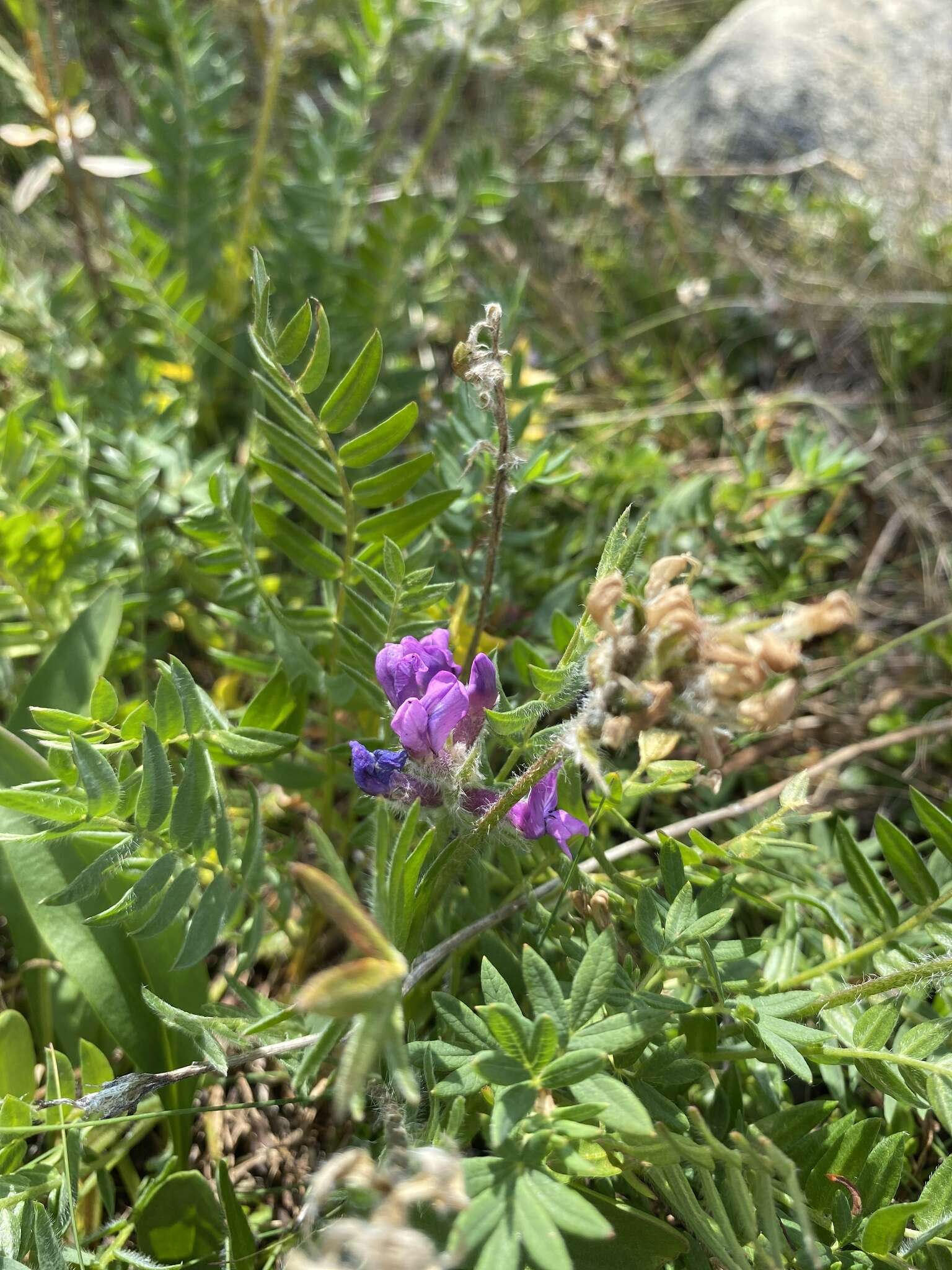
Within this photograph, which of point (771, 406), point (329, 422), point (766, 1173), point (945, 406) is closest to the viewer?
point (766, 1173)

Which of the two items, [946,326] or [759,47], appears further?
[759,47]

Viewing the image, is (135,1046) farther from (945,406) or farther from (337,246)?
(945,406)

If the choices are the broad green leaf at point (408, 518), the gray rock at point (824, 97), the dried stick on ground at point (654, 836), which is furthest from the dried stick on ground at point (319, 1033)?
the gray rock at point (824, 97)

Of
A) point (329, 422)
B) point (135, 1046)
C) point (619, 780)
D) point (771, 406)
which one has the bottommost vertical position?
point (135, 1046)

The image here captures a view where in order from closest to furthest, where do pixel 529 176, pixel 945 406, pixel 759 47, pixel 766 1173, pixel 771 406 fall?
pixel 766 1173 → pixel 771 406 → pixel 945 406 → pixel 529 176 → pixel 759 47

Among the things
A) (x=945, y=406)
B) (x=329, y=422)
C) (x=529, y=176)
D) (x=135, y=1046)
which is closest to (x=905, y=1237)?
(x=135, y=1046)

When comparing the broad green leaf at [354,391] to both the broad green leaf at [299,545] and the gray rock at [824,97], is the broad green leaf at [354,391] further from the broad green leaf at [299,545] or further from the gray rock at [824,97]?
the gray rock at [824,97]
